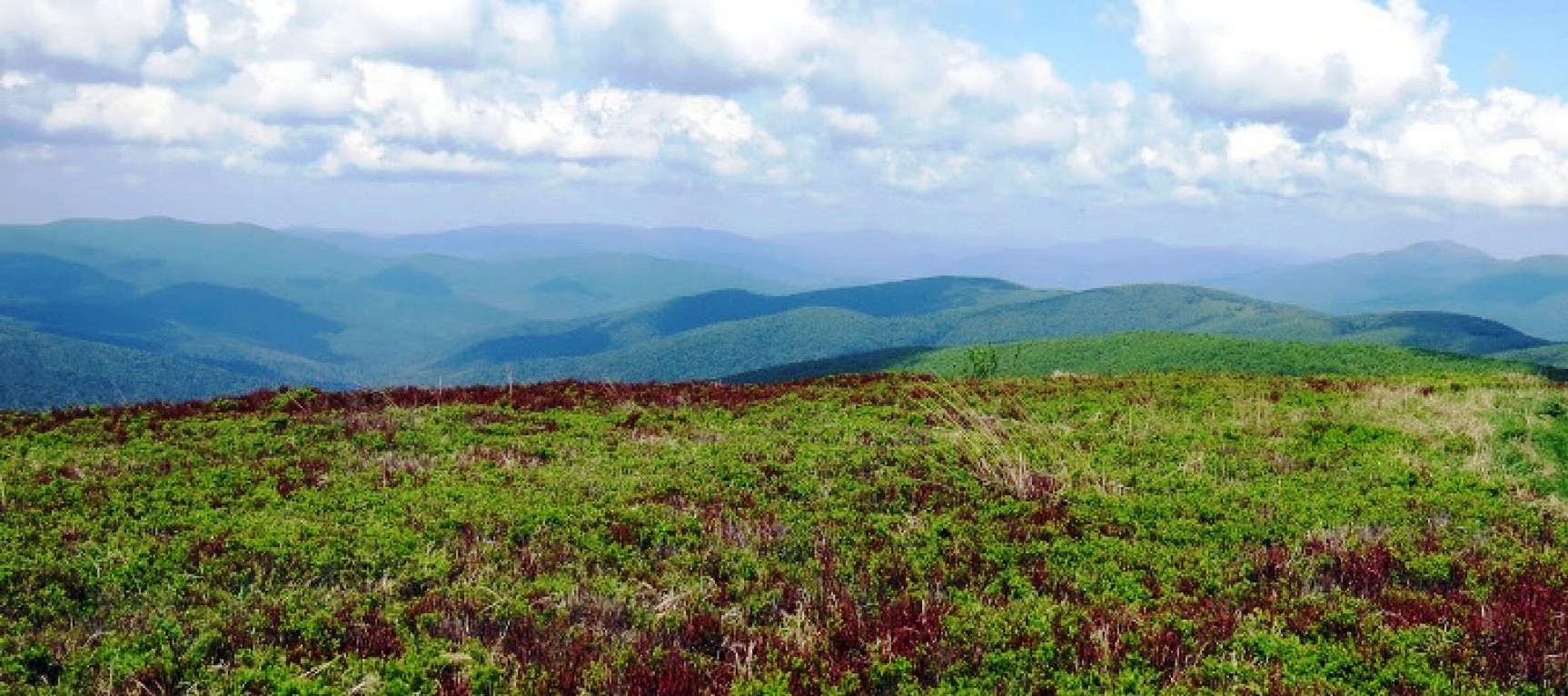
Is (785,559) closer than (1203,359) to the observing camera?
Yes

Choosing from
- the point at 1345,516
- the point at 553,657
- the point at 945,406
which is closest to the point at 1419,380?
the point at 945,406

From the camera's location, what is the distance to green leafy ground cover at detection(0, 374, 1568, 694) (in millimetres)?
7324

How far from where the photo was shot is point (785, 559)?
10.4 metres

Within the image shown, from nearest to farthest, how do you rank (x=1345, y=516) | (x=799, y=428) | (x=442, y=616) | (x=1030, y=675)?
(x=1030, y=675)
(x=442, y=616)
(x=1345, y=516)
(x=799, y=428)

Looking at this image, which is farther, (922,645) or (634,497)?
(634,497)

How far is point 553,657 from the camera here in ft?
24.6

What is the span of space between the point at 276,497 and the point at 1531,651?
13692mm

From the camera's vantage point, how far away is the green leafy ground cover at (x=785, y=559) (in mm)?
7324

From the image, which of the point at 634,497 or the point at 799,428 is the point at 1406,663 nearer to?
the point at 634,497

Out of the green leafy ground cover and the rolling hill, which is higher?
the green leafy ground cover

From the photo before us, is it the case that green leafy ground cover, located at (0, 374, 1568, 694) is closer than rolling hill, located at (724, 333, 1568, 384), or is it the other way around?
green leafy ground cover, located at (0, 374, 1568, 694)

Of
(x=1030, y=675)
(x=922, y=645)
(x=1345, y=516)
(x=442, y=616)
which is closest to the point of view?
(x=1030, y=675)

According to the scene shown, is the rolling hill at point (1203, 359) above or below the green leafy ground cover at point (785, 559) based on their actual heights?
below

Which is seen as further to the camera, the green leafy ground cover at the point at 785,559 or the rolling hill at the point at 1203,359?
the rolling hill at the point at 1203,359
